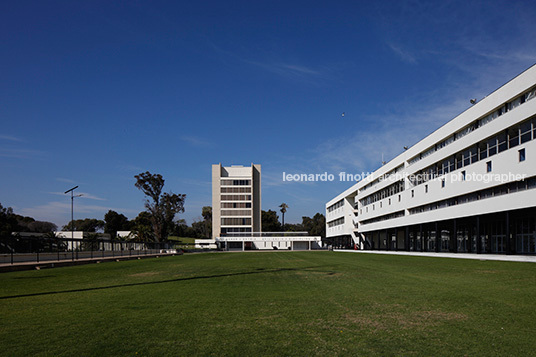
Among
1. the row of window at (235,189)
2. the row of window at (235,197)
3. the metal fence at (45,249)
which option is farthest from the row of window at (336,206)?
the metal fence at (45,249)

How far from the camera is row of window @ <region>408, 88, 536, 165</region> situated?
106 feet

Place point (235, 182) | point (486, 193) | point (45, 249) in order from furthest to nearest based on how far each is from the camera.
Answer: point (235, 182), point (486, 193), point (45, 249)

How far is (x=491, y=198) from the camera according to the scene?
115 feet

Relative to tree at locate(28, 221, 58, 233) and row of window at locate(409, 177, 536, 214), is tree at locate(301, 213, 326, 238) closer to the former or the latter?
tree at locate(28, 221, 58, 233)

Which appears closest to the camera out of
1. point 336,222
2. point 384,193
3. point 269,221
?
point 384,193

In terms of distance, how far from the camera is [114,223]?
142375 millimetres

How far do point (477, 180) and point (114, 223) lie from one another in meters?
130

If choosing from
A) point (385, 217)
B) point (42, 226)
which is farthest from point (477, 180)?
point (42, 226)

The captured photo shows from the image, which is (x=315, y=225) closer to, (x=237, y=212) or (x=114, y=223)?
(x=237, y=212)

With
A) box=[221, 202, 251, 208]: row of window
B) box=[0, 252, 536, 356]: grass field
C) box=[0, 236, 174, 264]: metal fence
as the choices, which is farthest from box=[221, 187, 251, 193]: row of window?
box=[0, 252, 536, 356]: grass field

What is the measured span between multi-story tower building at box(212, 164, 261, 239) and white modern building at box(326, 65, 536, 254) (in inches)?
2476

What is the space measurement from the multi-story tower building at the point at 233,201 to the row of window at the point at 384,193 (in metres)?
47.7

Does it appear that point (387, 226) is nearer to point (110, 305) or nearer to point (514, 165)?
point (514, 165)

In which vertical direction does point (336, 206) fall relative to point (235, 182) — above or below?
below
